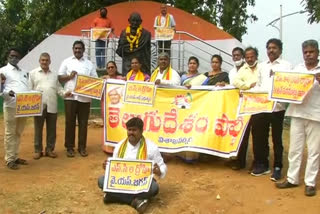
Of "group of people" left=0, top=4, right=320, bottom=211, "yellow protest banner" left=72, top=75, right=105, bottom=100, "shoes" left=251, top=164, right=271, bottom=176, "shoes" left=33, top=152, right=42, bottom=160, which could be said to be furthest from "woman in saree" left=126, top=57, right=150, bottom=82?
"shoes" left=251, top=164, right=271, bottom=176

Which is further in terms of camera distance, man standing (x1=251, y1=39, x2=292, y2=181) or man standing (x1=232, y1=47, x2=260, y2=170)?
man standing (x1=232, y1=47, x2=260, y2=170)

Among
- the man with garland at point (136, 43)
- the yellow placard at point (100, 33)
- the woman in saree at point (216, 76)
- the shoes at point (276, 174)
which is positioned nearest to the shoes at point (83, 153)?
the man with garland at point (136, 43)

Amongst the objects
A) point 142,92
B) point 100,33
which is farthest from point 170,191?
point 100,33

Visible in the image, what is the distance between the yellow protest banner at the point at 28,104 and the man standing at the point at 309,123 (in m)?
3.56

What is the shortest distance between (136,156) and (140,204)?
56 cm

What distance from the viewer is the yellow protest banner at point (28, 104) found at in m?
6.50

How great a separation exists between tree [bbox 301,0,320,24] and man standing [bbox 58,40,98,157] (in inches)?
207

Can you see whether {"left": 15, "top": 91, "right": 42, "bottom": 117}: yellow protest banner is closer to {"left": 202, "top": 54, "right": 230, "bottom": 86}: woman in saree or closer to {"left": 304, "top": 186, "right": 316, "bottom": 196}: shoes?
{"left": 202, "top": 54, "right": 230, "bottom": 86}: woman in saree

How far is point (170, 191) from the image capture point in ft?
19.4

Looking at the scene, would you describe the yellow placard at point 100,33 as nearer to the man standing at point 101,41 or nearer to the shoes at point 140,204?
the man standing at point 101,41

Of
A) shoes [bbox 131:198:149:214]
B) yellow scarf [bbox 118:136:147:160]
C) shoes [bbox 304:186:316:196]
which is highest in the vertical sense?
yellow scarf [bbox 118:136:147:160]

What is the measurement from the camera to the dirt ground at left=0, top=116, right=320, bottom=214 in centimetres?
530

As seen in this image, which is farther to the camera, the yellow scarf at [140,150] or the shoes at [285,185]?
the shoes at [285,185]

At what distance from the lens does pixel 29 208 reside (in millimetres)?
5301
